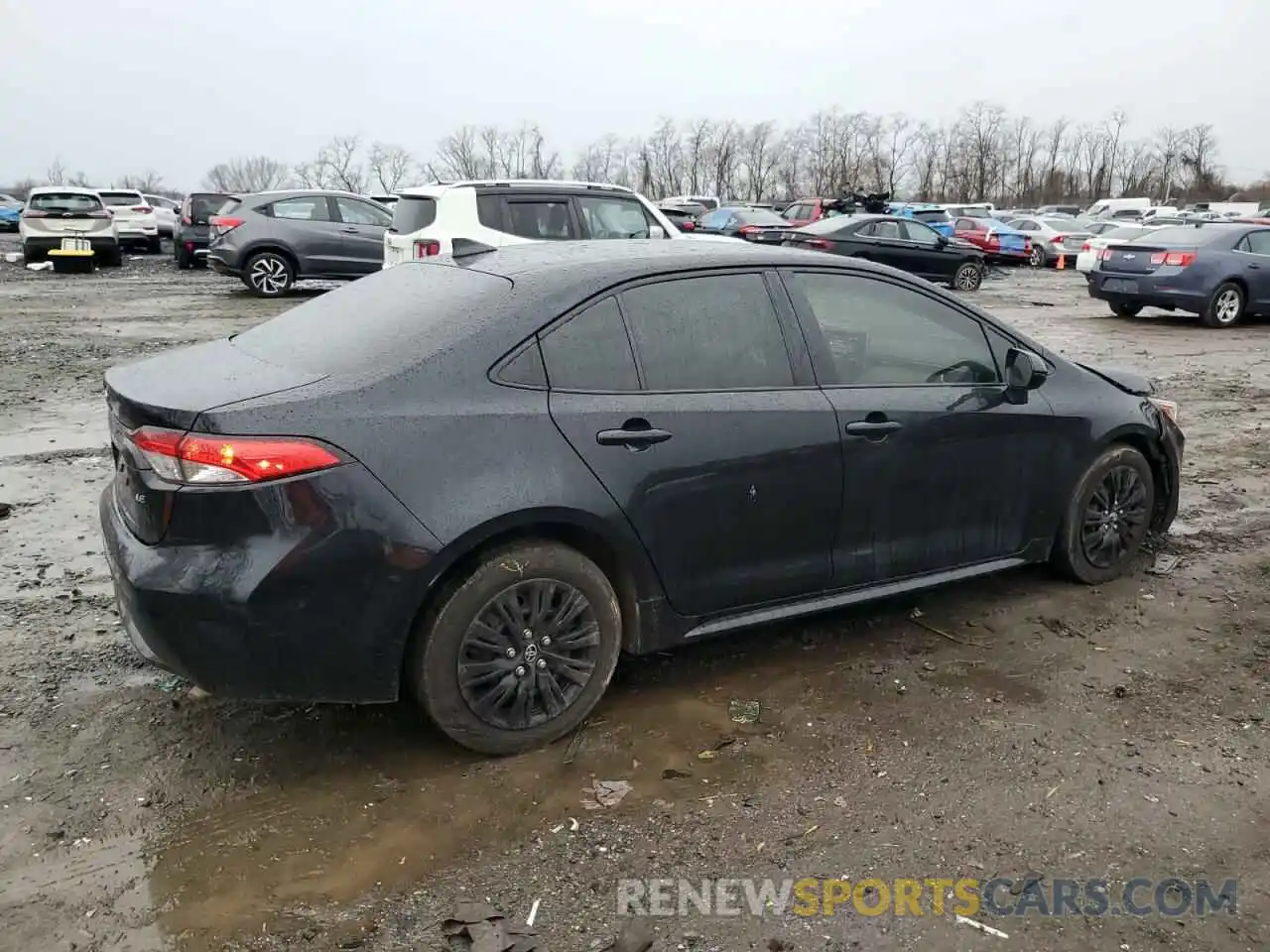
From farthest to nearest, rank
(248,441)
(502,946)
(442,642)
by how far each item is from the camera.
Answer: (442,642) < (248,441) < (502,946)

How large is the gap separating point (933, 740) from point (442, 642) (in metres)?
1.64

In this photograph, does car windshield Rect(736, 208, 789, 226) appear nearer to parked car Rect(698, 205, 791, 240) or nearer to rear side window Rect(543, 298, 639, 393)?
parked car Rect(698, 205, 791, 240)

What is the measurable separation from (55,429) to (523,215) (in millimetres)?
5026

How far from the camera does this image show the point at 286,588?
9.36 ft

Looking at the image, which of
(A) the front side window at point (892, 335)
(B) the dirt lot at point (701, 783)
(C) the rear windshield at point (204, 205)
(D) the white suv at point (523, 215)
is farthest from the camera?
(C) the rear windshield at point (204, 205)

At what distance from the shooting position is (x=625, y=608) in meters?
3.45

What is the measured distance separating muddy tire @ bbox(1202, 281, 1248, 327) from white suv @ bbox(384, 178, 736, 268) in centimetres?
846

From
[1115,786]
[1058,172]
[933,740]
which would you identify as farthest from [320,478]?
[1058,172]

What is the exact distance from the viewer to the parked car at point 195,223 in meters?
21.8

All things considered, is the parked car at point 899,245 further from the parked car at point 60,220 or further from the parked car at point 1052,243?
the parked car at point 60,220

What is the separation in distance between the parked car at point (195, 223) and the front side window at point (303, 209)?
6210 mm

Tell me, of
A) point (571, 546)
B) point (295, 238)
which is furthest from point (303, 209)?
point (571, 546)

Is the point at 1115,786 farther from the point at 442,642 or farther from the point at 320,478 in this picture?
the point at 320,478

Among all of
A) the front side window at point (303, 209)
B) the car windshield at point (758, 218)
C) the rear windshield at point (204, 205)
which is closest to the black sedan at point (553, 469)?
the front side window at point (303, 209)
